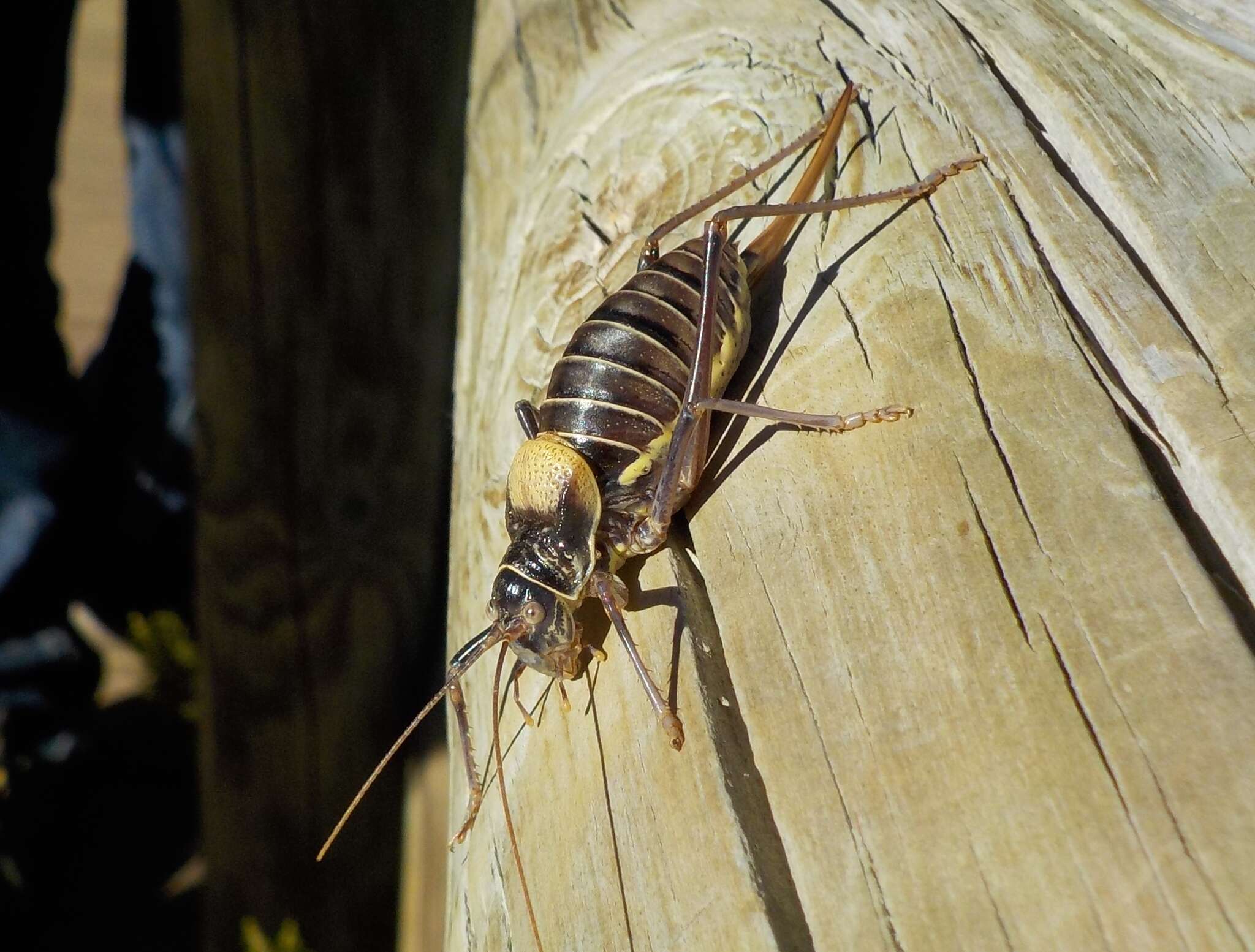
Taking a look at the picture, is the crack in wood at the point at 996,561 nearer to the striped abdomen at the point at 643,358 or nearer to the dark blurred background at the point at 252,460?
the striped abdomen at the point at 643,358

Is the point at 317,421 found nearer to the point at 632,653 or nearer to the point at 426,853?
the point at 426,853

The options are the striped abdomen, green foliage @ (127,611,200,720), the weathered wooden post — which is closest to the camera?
the striped abdomen

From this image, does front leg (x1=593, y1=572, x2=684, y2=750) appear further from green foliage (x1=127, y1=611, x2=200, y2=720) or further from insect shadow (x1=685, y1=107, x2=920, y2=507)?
green foliage (x1=127, y1=611, x2=200, y2=720)

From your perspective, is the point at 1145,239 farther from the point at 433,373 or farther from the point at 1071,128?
the point at 433,373

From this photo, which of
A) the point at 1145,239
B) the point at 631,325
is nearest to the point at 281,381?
the point at 631,325

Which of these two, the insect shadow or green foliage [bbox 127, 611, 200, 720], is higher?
the insect shadow

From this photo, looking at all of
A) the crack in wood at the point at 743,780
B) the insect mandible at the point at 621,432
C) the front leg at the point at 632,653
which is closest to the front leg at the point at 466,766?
the insect mandible at the point at 621,432

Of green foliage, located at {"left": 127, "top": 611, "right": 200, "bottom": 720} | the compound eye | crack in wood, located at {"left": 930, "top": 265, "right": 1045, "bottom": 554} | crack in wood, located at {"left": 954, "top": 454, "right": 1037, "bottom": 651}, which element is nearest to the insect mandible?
the compound eye
